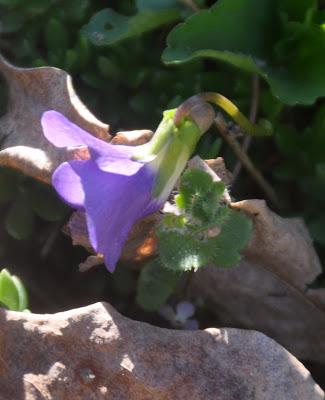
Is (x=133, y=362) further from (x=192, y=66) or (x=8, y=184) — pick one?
(x=192, y=66)

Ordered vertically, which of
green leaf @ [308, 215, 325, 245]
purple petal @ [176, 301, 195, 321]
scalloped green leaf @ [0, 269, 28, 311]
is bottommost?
purple petal @ [176, 301, 195, 321]

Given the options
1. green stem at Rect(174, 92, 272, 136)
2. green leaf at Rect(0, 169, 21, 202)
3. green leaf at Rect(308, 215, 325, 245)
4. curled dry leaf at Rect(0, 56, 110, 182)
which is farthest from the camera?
green leaf at Rect(0, 169, 21, 202)

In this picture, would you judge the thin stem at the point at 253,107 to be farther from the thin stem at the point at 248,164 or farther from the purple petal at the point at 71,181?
the purple petal at the point at 71,181

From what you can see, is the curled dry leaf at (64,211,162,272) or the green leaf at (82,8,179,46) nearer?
the curled dry leaf at (64,211,162,272)

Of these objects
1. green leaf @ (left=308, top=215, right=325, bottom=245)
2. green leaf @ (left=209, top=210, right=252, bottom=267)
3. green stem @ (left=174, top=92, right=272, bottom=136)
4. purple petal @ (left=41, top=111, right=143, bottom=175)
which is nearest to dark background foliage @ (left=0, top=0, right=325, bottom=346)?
green leaf @ (left=308, top=215, right=325, bottom=245)

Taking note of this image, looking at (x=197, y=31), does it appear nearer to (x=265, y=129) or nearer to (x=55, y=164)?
(x=265, y=129)

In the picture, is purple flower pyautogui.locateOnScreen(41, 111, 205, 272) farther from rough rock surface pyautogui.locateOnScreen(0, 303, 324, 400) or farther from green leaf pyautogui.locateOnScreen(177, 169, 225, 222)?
rough rock surface pyautogui.locateOnScreen(0, 303, 324, 400)

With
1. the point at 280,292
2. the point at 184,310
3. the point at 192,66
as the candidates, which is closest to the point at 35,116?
the point at 192,66

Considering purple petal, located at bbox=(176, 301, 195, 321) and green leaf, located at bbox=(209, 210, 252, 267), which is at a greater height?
green leaf, located at bbox=(209, 210, 252, 267)

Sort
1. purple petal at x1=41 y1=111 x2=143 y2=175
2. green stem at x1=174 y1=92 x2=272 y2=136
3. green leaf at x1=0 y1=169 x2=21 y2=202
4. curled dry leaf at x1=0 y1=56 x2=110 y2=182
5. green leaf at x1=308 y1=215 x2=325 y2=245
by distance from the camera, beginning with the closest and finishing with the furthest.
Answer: purple petal at x1=41 y1=111 x2=143 y2=175 → green stem at x1=174 y1=92 x2=272 y2=136 → curled dry leaf at x1=0 y1=56 x2=110 y2=182 → green leaf at x1=308 y1=215 x2=325 y2=245 → green leaf at x1=0 y1=169 x2=21 y2=202
